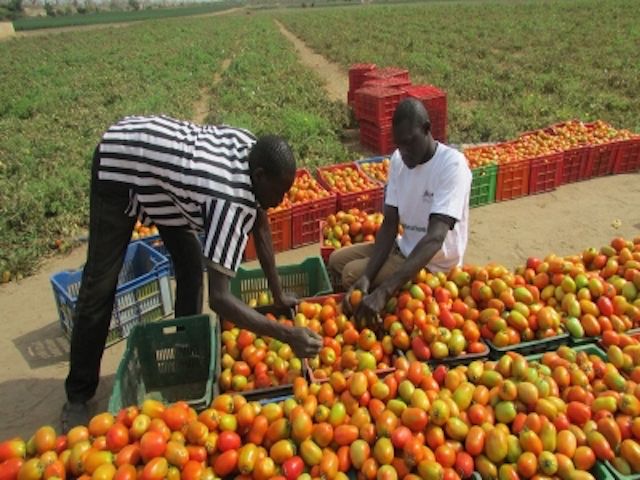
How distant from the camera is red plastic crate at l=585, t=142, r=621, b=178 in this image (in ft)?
28.4

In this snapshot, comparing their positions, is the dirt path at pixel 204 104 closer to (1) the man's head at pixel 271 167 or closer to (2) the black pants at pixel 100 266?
(2) the black pants at pixel 100 266

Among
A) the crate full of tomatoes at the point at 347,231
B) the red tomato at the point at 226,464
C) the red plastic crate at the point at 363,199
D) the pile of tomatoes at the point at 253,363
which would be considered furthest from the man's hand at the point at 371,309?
the red plastic crate at the point at 363,199

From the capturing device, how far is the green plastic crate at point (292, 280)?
189 inches

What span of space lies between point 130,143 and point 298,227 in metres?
3.58

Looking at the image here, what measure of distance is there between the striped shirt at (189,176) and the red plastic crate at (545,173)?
6119 mm

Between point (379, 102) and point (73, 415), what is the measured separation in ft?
24.3

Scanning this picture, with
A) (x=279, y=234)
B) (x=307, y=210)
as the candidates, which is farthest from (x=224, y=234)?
(x=307, y=210)

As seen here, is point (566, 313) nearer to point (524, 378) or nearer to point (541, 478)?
point (524, 378)

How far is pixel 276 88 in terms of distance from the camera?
17094 mm

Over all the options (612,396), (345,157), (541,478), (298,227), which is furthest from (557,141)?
(541,478)

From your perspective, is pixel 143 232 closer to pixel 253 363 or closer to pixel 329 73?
pixel 253 363

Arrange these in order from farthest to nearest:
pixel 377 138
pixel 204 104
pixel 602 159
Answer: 1. pixel 204 104
2. pixel 377 138
3. pixel 602 159

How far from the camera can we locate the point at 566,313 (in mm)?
3840

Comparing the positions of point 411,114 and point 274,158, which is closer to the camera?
point 274,158
